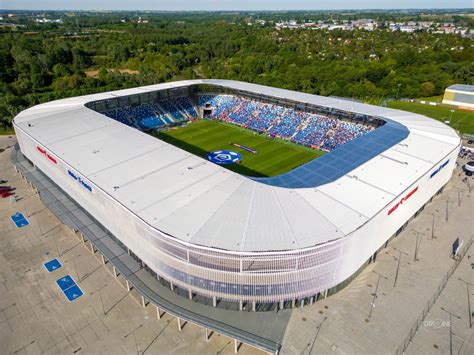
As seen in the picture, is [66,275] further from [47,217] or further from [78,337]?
[47,217]

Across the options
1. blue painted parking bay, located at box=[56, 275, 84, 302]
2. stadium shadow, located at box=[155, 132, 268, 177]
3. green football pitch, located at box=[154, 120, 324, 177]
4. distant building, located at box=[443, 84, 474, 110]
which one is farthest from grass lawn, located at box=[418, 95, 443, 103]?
blue painted parking bay, located at box=[56, 275, 84, 302]

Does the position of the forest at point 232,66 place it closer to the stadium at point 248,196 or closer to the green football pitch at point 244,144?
the green football pitch at point 244,144

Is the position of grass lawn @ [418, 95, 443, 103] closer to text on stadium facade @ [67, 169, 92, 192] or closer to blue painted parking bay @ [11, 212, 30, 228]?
text on stadium facade @ [67, 169, 92, 192]

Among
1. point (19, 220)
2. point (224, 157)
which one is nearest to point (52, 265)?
point (19, 220)

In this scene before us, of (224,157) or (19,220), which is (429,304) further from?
(19,220)

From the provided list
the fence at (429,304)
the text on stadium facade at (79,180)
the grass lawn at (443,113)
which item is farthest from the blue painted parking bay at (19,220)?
the grass lawn at (443,113)

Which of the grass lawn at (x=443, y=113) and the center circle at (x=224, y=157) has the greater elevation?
the grass lawn at (x=443, y=113)
